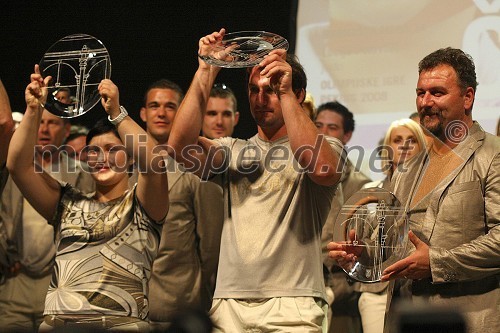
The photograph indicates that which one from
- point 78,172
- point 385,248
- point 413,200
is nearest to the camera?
point 385,248

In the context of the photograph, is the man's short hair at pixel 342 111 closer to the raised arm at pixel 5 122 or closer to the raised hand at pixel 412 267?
the raised arm at pixel 5 122

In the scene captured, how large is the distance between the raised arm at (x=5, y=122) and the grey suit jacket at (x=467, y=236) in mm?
1667

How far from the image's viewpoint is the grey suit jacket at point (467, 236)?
281 cm

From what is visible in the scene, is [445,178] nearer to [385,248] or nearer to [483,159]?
[483,159]

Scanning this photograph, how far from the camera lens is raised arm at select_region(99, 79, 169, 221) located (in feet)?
10.5

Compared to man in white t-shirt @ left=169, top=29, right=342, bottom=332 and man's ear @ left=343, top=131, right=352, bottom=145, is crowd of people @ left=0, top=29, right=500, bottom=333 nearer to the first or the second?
man in white t-shirt @ left=169, top=29, right=342, bottom=332

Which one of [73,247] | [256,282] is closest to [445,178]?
[256,282]

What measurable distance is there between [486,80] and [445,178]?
7.36ft

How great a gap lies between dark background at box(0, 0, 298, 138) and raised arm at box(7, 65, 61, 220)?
2629mm

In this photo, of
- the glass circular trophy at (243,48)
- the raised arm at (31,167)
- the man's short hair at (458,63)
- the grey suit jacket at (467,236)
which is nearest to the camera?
the grey suit jacket at (467,236)

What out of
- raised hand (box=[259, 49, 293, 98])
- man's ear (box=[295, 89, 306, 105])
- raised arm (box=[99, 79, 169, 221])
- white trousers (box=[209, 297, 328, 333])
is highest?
raised hand (box=[259, 49, 293, 98])

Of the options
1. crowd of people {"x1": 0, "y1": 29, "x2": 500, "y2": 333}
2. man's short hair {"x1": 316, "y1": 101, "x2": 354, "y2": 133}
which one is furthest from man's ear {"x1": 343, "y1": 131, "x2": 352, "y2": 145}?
crowd of people {"x1": 0, "y1": 29, "x2": 500, "y2": 333}

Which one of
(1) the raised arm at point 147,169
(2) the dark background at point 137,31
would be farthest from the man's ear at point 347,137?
(1) the raised arm at point 147,169

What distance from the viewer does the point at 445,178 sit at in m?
2.98
